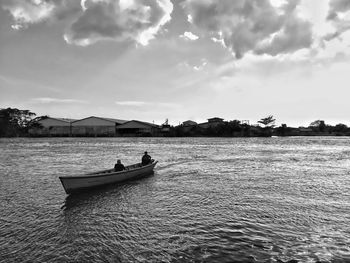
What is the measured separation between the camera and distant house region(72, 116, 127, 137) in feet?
413

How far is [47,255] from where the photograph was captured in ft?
28.2

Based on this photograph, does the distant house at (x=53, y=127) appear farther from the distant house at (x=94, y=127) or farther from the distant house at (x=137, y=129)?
the distant house at (x=137, y=129)

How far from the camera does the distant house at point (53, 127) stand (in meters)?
129

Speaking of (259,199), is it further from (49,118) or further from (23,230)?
(49,118)

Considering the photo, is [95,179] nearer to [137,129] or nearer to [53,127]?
[137,129]

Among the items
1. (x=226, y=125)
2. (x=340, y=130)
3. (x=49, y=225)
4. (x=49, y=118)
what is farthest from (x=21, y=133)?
(x=340, y=130)

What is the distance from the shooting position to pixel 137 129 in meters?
132

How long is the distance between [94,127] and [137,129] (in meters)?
20.0

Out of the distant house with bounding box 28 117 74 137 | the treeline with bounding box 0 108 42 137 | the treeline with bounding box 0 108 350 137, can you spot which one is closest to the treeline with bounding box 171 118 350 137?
the treeline with bounding box 0 108 350 137

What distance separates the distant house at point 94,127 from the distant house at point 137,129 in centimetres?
370

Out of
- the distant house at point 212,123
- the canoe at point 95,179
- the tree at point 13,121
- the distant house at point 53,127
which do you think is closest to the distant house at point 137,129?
the distant house at point 212,123

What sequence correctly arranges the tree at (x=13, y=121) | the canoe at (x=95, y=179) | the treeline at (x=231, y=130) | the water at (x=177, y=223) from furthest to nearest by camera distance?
the treeline at (x=231, y=130) < the tree at (x=13, y=121) < the canoe at (x=95, y=179) < the water at (x=177, y=223)

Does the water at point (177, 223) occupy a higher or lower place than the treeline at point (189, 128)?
lower

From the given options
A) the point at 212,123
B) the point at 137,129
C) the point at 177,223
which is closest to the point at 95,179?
the point at 177,223
